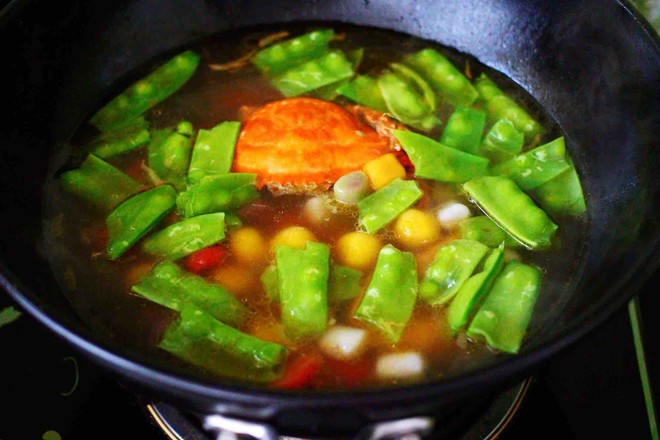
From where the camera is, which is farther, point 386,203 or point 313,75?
point 313,75

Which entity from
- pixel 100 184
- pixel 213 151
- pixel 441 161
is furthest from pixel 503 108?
pixel 100 184

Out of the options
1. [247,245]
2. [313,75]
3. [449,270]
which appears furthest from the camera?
[313,75]

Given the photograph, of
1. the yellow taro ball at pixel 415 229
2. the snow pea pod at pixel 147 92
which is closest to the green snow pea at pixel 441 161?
the yellow taro ball at pixel 415 229

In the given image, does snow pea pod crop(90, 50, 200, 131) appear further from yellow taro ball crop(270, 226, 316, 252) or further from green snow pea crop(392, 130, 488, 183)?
green snow pea crop(392, 130, 488, 183)

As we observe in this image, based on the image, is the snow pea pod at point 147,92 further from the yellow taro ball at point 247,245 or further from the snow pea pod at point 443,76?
the snow pea pod at point 443,76

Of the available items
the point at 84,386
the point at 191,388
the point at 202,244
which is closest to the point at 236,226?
the point at 202,244

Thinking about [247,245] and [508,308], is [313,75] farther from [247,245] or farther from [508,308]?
[508,308]

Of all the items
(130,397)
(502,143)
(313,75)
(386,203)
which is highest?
(313,75)
